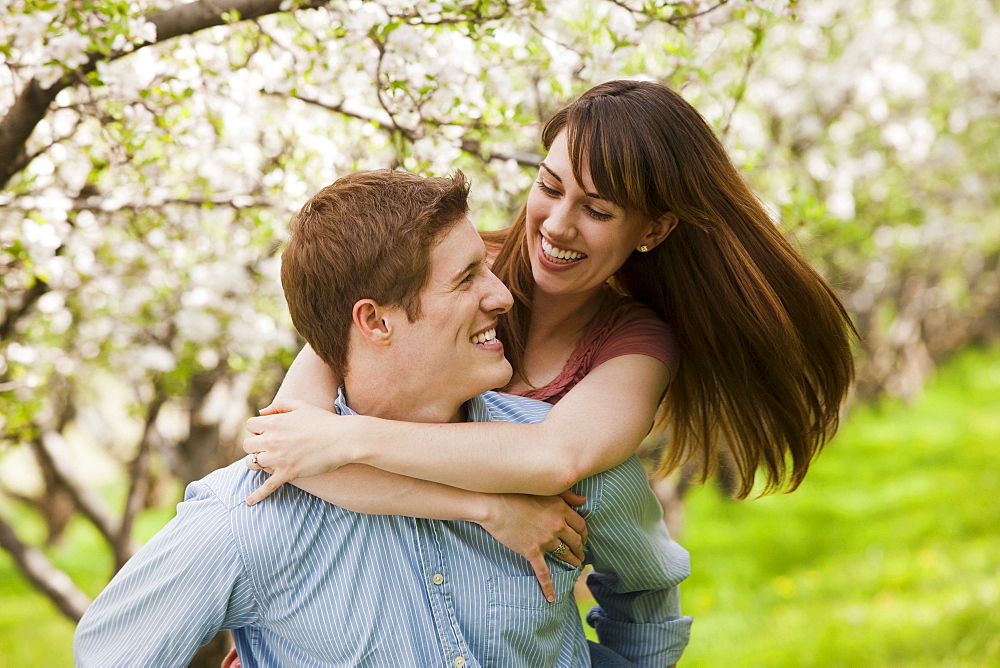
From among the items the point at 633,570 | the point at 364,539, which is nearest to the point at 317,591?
the point at 364,539

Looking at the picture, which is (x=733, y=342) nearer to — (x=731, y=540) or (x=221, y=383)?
(x=221, y=383)

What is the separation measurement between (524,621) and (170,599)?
815mm

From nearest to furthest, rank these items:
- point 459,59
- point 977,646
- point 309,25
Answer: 1. point 459,59
2. point 309,25
3. point 977,646

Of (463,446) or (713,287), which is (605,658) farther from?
(713,287)

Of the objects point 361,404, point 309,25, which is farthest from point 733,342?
point 309,25

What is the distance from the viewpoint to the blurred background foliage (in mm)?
3273

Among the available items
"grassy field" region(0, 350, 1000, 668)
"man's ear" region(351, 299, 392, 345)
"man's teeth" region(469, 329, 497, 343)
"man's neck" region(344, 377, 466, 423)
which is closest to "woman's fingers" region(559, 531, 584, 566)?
"man's neck" region(344, 377, 466, 423)

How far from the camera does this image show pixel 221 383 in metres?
5.45

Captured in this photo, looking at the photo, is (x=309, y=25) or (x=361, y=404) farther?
(x=309, y=25)

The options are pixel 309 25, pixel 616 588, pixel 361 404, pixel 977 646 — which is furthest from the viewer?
pixel 977 646

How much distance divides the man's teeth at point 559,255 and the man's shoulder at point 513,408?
16.2 inches

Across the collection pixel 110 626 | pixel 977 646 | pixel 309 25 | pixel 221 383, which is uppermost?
pixel 309 25

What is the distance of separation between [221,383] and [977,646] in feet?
14.5

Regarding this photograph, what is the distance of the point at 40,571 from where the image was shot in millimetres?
4723
